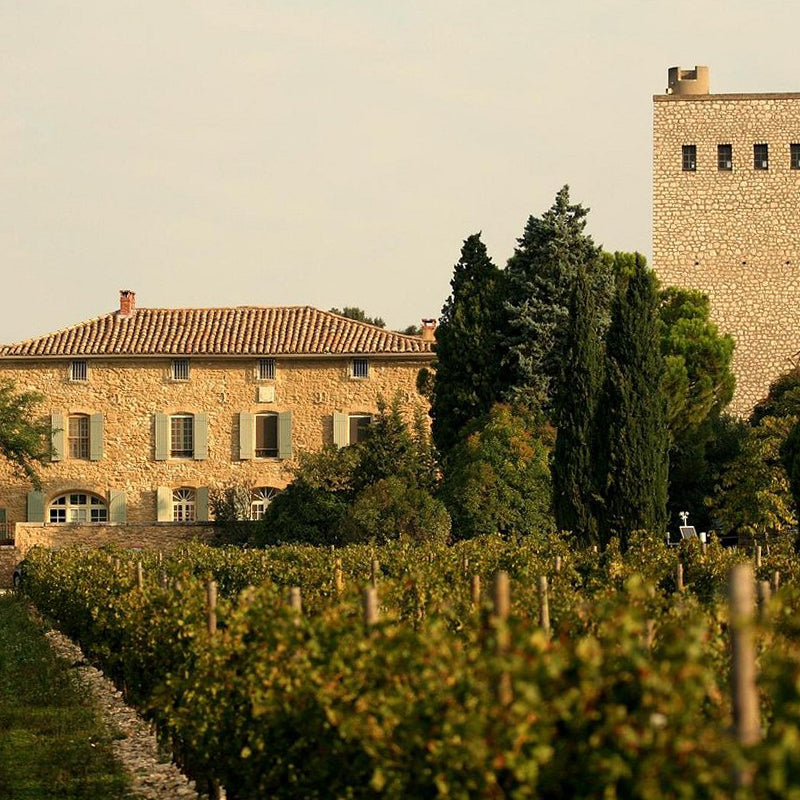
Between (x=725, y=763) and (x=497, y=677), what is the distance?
1.03 m

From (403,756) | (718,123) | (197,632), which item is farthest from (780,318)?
(403,756)

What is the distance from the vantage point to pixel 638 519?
30.0 meters

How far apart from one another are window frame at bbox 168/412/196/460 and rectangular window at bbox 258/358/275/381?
2296 mm

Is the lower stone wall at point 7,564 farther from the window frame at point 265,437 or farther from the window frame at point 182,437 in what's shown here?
the window frame at point 265,437

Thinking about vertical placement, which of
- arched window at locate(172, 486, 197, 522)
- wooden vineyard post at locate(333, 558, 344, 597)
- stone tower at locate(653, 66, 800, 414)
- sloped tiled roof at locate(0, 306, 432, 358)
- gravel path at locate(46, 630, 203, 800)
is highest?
stone tower at locate(653, 66, 800, 414)

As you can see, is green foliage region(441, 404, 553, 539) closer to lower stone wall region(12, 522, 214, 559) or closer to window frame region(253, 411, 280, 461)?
lower stone wall region(12, 522, 214, 559)

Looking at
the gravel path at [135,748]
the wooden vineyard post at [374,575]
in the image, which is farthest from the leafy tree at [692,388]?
the wooden vineyard post at [374,575]

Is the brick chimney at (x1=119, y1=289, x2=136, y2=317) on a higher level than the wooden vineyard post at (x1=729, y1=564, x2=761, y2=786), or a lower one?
higher

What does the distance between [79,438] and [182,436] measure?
2.94m

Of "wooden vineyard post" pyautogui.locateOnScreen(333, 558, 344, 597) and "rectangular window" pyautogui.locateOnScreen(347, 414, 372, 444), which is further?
"rectangular window" pyautogui.locateOnScreen(347, 414, 372, 444)

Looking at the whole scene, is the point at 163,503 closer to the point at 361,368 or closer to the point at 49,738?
the point at 361,368

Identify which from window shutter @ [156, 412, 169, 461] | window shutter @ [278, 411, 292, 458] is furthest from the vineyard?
window shutter @ [156, 412, 169, 461]

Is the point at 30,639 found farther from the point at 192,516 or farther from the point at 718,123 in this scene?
the point at 718,123

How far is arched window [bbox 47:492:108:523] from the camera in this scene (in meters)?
47.4
